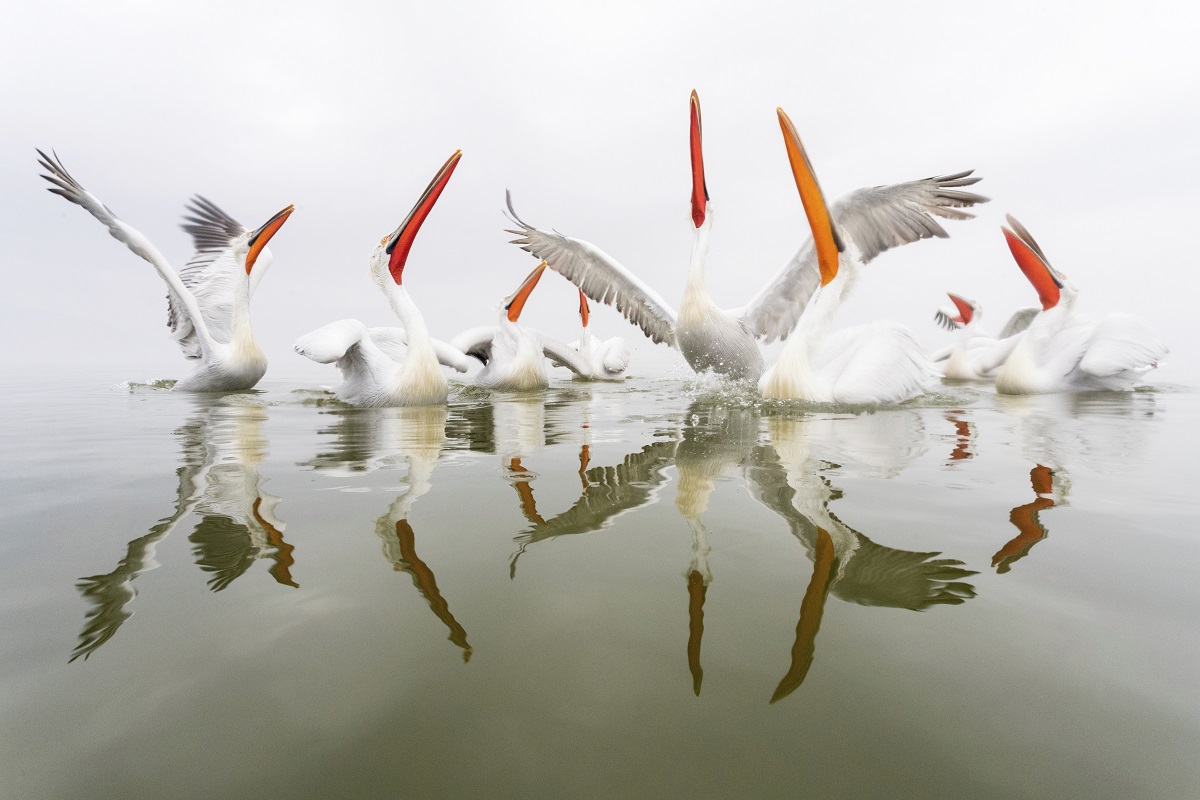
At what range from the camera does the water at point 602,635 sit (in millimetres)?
874

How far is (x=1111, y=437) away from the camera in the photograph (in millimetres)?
4043

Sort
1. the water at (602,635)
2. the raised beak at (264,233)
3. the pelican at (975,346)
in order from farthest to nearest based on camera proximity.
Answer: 1. the pelican at (975,346)
2. the raised beak at (264,233)
3. the water at (602,635)

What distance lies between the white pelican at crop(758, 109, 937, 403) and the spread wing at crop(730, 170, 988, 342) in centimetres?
84

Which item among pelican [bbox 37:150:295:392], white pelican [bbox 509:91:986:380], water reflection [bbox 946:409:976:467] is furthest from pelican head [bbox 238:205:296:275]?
water reflection [bbox 946:409:976:467]

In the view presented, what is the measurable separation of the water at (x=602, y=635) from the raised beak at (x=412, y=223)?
454 centimetres

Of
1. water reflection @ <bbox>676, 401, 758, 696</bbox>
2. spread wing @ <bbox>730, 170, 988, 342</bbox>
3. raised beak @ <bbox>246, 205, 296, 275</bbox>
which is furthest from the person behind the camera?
raised beak @ <bbox>246, 205, 296, 275</bbox>

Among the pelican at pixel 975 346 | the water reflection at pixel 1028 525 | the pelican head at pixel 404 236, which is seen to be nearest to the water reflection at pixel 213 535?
the water reflection at pixel 1028 525

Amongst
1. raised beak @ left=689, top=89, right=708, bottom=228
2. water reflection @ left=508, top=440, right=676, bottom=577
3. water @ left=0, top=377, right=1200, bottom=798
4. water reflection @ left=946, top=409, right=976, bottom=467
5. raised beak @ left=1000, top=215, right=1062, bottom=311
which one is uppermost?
raised beak @ left=689, top=89, right=708, bottom=228

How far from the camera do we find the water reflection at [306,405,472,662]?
1469mm

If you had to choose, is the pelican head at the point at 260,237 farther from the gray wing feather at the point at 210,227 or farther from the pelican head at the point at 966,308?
the pelican head at the point at 966,308

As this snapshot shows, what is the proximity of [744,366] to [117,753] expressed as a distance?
7582mm

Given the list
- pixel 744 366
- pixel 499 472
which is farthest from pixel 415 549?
pixel 744 366

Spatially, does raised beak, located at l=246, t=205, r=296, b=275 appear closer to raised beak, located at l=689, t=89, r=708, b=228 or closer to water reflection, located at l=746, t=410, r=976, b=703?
raised beak, located at l=689, t=89, r=708, b=228

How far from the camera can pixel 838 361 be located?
599 centimetres
